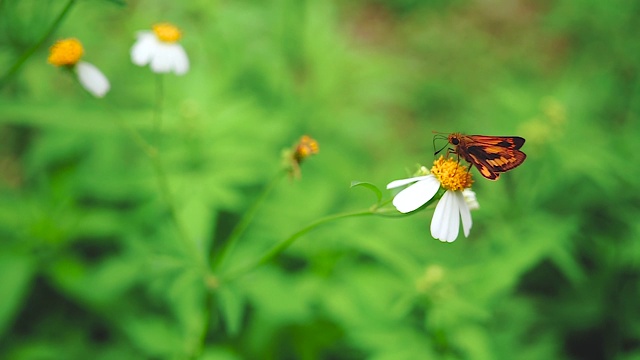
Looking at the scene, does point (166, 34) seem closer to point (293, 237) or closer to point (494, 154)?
point (293, 237)

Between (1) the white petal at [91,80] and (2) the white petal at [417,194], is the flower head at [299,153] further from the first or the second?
(1) the white petal at [91,80]

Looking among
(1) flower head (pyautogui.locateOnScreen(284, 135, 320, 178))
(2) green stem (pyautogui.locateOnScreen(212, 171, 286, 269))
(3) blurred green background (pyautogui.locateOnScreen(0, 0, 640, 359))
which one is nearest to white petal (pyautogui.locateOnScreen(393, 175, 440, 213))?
(1) flower head (pyautogui.locateOnScreen(284, 135, 320, 178))

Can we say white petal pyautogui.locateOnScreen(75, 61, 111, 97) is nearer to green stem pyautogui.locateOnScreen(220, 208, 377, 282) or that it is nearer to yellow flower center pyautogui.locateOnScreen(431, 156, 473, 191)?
green stem pyautogui.locateOnScreen(220, 208, 377, 282)

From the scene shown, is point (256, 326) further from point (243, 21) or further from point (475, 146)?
point (243, 21)

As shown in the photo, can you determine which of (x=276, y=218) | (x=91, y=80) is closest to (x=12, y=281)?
(x=91, y=80)

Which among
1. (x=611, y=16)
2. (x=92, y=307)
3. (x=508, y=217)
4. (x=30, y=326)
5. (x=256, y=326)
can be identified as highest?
(x=611, y=16)

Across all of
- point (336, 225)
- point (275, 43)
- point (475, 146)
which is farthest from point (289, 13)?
point (475, 146)

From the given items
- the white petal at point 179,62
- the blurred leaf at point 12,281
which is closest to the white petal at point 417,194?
the white petal at point 179,62
